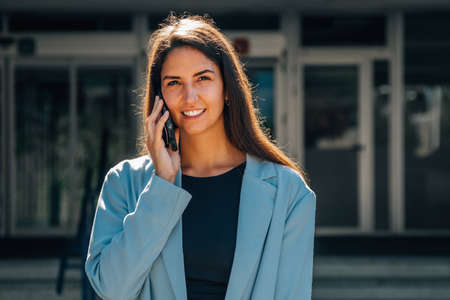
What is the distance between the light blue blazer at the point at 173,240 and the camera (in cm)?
179

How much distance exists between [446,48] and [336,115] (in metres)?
1.77

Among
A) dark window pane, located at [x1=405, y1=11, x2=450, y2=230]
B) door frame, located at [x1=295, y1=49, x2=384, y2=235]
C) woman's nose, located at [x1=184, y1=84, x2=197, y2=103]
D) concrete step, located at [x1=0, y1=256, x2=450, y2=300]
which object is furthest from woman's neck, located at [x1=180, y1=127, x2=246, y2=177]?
dark window pane, located at [x1=405, y1=11, x2=450, y2=230]

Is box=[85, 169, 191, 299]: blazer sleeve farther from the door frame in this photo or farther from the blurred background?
the door frame

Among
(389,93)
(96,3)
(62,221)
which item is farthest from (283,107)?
(62,221)

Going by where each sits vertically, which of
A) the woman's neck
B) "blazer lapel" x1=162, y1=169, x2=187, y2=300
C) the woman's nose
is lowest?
"blazer lapel" x1=162, y1=169, x2=187, y2=300

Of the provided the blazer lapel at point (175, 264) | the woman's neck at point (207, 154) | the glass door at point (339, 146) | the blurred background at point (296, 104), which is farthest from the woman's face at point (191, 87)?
the glass door at point (339, 146)

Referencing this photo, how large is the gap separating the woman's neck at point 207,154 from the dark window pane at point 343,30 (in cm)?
638

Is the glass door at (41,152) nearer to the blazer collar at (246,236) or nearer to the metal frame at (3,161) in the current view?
the metal frame at (3,161)

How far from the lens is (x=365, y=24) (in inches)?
328

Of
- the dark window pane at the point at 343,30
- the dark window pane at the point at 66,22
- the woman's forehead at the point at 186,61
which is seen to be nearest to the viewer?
the woman's forehead at the point at 186,61

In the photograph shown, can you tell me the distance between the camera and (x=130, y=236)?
70.6 inches

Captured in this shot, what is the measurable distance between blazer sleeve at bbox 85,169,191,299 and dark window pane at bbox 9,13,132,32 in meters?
6.47

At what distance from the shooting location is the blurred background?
26.3 ft

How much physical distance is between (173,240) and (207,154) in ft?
1.26
